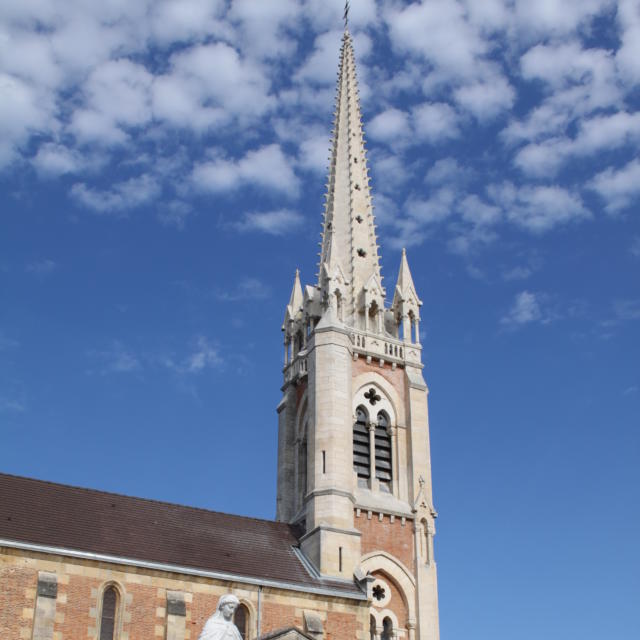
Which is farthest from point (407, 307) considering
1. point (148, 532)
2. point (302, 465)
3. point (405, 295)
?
point (148, 532)

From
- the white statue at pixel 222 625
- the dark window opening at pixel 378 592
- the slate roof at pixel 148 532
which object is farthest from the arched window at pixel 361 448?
the white statue at pixel 222 625

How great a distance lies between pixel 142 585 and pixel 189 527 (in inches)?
182

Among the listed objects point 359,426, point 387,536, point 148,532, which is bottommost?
point 148,532

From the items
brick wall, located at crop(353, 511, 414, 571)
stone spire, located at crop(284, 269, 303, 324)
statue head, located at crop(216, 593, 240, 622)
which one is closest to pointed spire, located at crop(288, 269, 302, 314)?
stone spire, located at crop(284, 269, 303, 324)

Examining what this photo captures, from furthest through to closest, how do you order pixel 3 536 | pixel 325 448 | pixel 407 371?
pixel 407 371
pixel 325 448
pixel 3 536

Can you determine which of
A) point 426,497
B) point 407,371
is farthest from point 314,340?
point 426,497

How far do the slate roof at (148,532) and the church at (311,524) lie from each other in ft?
0.22

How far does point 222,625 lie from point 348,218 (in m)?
35.8

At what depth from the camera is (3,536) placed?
33375 mm

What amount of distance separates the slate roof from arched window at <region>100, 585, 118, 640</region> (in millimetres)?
1270

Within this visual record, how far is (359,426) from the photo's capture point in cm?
4428

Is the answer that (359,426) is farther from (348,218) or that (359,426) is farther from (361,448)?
(348,218)

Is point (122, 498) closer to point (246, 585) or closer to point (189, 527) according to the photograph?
point (189, 527)

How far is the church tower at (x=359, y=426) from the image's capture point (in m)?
40.4
